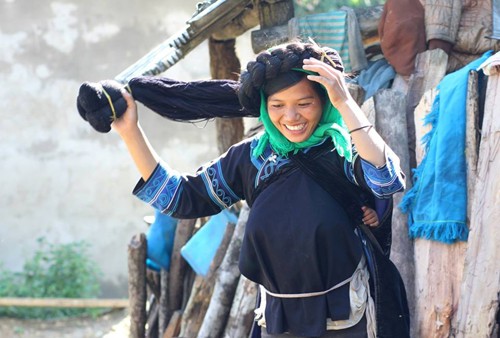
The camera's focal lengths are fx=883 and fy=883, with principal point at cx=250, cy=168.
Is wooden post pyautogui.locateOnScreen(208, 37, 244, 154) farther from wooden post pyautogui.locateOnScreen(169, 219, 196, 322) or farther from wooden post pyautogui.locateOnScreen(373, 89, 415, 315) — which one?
wooden post pyautogui.locateOnScreen(373, 89, 415, 315)

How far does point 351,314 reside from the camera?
3203mm

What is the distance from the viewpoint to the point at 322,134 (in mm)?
3146

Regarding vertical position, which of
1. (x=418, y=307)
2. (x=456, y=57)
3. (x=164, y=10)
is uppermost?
(x=164, y=10)

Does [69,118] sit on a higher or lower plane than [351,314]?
higher

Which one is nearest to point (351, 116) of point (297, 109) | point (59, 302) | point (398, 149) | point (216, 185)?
point (297, 109)

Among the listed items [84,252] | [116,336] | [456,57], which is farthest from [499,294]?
[84,252]

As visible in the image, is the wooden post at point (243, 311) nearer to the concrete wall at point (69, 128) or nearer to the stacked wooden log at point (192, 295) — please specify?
the stacked wooden log at point (192, 295)

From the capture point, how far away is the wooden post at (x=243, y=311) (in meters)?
5.19

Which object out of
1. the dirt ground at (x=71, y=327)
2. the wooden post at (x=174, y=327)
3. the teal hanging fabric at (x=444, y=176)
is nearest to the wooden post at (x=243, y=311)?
the wooden post at (x=174, y=327)

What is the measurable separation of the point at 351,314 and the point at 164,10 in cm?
683

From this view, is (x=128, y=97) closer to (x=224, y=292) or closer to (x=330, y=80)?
(x=330, y=80)

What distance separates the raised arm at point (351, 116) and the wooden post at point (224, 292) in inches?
97.6

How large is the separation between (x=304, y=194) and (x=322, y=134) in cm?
22

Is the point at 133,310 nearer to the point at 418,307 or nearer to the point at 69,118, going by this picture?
the point at 418,307
